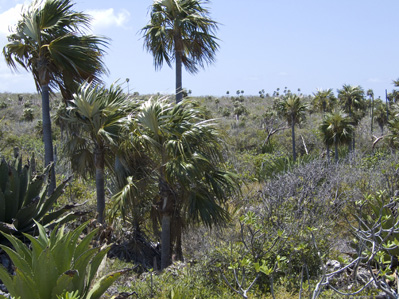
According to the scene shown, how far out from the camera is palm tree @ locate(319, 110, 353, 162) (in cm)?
2433

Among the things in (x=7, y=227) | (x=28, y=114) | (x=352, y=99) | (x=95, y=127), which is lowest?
(x=7, y=227)

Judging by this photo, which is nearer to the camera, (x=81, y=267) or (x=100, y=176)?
(x=81, y=267)

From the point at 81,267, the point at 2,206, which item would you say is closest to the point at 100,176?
the point at 2,206

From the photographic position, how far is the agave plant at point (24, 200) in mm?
6520

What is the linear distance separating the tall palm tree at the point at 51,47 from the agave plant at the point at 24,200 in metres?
2.57

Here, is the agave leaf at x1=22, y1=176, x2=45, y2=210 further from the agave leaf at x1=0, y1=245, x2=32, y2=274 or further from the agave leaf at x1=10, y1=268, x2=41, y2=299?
the agave leaf at x1=10, y1=268, x2=41, y2=299

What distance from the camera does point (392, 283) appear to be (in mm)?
6742

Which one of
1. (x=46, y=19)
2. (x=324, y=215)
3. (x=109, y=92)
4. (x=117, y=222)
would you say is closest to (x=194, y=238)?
(x=117, y=222)

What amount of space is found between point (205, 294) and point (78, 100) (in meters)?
4.86

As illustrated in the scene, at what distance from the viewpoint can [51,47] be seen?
8969mm

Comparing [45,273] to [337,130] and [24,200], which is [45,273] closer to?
[24,200]

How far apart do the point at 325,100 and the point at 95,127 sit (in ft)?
91.9

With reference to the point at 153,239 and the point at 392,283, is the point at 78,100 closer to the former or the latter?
the point at 153,239

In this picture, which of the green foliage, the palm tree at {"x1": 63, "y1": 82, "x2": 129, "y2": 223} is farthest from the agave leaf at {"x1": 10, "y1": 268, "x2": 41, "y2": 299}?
the green foliage
